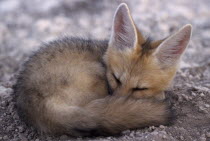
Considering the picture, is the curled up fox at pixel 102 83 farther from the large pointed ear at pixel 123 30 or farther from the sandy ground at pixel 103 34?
the sandy ground at pixel 103 34

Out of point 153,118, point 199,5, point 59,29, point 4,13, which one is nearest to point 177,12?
point 199,5

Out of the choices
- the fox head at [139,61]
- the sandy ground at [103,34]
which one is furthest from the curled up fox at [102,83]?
the sandy ground at [103,34]

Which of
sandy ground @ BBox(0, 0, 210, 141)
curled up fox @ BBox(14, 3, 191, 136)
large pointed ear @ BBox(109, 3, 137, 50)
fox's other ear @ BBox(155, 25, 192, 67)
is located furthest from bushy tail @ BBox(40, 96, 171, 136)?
large pointed ear @ BBox(109, 3, 137, 50)

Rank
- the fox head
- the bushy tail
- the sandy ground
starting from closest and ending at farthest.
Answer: the bushy tail → the sandy ground → the fox head

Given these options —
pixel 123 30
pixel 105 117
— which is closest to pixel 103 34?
pixel 123 30

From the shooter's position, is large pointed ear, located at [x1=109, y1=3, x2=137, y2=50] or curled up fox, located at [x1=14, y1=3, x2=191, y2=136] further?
large pointed ear, located at [x1=109, y1=3, x2=137, y2=50]

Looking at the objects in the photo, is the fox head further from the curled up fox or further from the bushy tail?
the bushy tail

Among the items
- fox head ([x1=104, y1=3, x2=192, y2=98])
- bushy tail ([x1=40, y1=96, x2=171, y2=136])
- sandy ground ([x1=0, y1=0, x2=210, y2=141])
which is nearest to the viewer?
bushy tail ([x1=40, y1=96, x2=171, y2=136])

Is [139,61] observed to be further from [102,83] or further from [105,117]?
[105,117]
